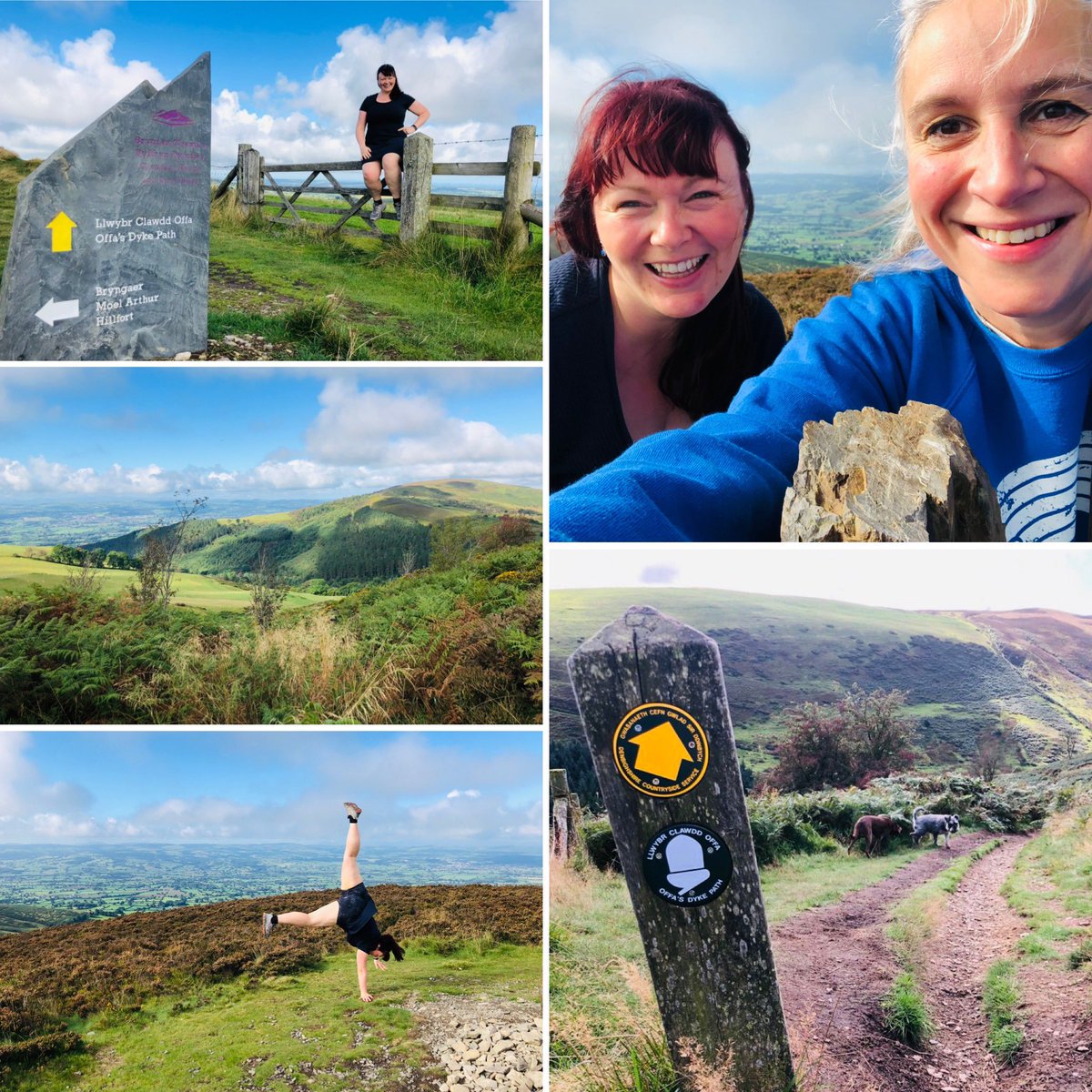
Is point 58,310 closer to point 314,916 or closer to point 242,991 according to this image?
point 314,916

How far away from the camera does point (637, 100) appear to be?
347 cm

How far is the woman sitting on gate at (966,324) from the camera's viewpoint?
2.98m

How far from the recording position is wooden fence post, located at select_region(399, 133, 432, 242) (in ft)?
22.6

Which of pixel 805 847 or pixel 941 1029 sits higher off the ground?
pixel 805 847

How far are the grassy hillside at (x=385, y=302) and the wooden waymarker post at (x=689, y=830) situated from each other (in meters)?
2.50

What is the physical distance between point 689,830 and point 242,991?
8.45 feet

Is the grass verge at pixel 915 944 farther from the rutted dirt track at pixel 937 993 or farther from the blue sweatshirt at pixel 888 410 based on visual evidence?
the blue sweatshirt at pixel 888 410

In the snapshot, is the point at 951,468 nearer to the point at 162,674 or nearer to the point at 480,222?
the point at 162,674

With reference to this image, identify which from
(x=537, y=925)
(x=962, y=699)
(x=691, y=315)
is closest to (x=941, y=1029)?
(x=962, y=699)

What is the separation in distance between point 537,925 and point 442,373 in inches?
121

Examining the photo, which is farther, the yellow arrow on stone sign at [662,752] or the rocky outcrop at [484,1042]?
the rocky outcrop at [484,1042]

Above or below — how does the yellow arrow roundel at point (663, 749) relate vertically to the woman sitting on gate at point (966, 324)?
below

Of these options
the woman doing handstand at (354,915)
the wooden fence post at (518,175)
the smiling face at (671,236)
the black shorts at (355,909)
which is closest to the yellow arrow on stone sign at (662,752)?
the smiling face at (671,236)

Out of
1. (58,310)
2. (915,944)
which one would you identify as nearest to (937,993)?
(915,944)
